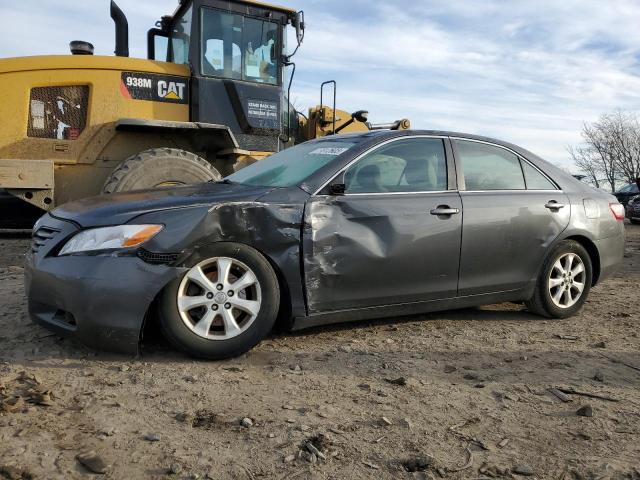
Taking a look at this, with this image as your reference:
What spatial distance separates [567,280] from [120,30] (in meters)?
6.27

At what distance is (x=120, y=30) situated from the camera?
7477 mm

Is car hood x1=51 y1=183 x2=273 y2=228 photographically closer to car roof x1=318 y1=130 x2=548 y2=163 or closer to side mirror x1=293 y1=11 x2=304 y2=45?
car roof x1=318 y1=130 x2=548 y2=163

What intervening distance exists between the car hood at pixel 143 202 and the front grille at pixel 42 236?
0.36 ft

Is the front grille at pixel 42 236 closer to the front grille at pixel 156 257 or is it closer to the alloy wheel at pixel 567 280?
the front grille at pixel 156 257

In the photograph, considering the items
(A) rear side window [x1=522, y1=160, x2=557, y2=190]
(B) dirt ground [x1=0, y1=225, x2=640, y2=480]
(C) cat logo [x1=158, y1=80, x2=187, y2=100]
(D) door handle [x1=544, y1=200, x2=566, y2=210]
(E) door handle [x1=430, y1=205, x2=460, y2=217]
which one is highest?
(C) cat logo [x1=158, y1=80, x2=187, y2=100]

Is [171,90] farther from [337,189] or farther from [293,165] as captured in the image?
[337,189]

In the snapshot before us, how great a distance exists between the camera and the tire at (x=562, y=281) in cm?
468

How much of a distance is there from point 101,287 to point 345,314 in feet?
5.11

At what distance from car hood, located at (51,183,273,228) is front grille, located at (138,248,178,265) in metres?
0.22

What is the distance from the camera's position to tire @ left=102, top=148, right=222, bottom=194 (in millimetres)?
5973

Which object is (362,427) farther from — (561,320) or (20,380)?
(561,320)

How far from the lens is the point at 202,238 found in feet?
11.0

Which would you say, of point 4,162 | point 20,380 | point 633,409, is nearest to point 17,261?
point 4,162

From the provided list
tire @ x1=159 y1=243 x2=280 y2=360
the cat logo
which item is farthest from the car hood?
the cat logo
